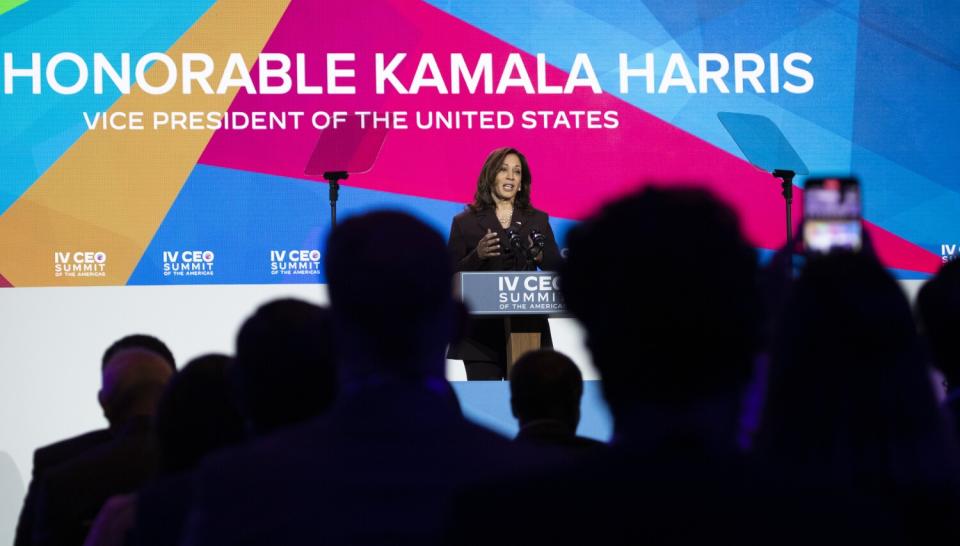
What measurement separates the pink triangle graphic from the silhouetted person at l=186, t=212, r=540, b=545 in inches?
217

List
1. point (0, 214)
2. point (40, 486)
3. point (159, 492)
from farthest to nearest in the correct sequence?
1. point (0, 214)
2. point (40, 486)
3. point (159, 492)

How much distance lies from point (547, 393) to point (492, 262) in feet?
10.5

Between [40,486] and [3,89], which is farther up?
[3,89]

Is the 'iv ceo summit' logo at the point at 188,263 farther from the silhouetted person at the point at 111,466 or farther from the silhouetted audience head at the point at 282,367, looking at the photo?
the silhouetted audience head at the point at 282,367

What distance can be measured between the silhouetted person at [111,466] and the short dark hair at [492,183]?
11.6 feet

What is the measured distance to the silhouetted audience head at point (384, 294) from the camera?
1283 millimetres

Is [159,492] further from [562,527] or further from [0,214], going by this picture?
[0,214]

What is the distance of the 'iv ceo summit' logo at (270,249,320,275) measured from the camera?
6.71 meters

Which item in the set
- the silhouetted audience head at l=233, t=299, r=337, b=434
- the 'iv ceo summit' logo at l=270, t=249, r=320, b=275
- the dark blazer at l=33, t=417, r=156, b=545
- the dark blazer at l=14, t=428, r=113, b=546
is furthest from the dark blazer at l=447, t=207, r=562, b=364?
the silhouetted audience head at l=233, t=299, r=337, b=434

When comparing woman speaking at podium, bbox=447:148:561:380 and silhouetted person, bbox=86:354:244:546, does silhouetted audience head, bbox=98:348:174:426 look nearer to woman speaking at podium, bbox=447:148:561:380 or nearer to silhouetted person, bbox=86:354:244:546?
silhouetted person, bbox=86:354:244:546

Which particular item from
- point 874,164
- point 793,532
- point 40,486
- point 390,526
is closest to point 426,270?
point 390,526

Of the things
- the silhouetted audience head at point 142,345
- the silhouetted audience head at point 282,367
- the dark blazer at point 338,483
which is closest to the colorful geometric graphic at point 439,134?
the silhouetted audience head at point 142,345

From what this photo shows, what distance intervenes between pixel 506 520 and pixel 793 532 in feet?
0.77

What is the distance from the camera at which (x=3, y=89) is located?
6629 mm
